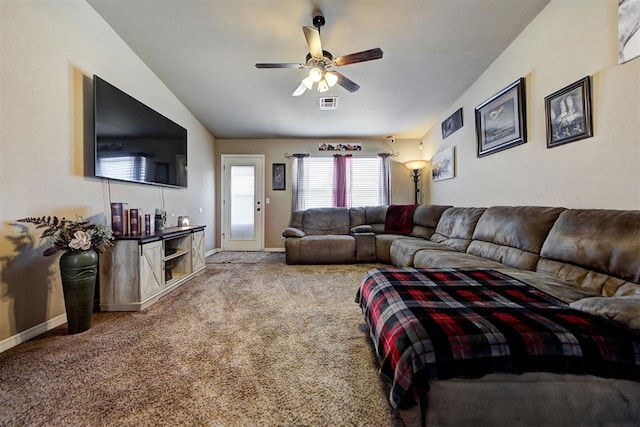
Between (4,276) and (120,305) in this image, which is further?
(120,305)

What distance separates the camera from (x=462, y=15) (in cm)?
221

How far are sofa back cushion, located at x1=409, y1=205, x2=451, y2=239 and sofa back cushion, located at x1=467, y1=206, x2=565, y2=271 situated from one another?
1.30 m

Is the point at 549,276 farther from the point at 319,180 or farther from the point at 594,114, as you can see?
the point at 319,180

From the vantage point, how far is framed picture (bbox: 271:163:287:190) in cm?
534

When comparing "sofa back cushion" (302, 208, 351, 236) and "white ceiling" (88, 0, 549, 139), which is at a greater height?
"white ceiling" (88, 0, 549, 139)

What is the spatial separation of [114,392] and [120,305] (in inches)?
48.7

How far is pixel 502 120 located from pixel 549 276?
Result: 1.87 m

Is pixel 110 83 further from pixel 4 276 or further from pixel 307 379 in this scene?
pixel 307 379

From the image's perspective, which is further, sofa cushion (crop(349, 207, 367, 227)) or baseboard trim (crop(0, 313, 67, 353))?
sofa cushion (crop(349, 207, 367, 227))

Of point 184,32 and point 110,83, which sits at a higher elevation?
point 184,32

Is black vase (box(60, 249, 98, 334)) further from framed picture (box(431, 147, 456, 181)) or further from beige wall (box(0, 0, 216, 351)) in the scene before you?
framed picture (box(431, 147, 456, 181))

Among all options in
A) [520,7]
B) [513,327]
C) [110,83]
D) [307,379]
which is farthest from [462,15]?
[110,83]

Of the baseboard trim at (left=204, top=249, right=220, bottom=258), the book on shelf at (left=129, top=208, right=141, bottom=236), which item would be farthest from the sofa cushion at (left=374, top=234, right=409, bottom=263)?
the book on shelf at (left=129, top=208, right=141, bottom=236)

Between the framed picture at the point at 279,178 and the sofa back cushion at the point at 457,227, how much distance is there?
10.5 feet
